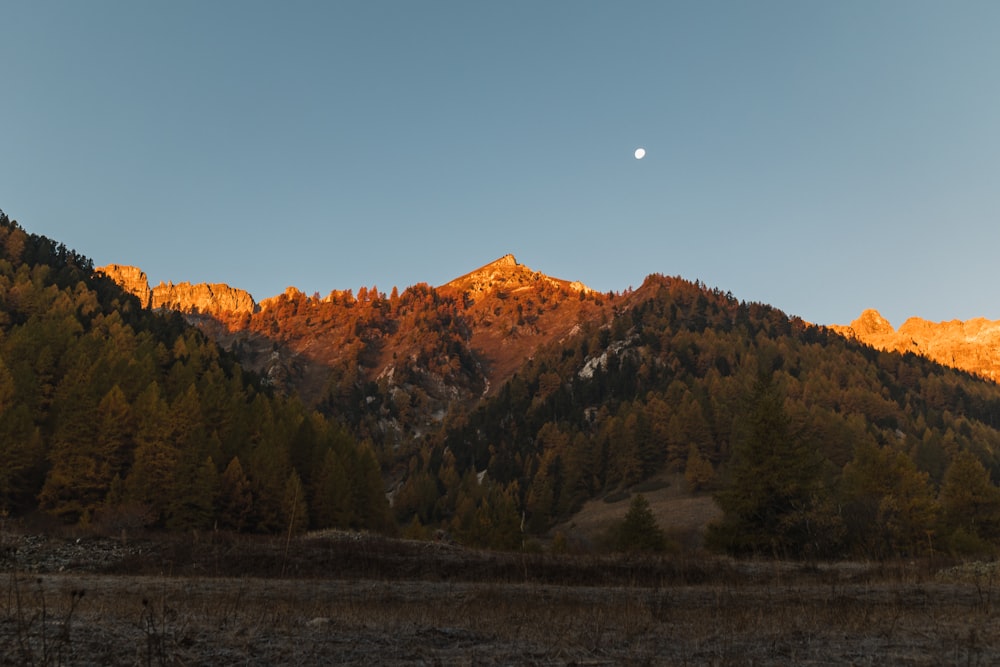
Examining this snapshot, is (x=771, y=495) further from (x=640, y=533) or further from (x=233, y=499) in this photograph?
(x=233, y=499)

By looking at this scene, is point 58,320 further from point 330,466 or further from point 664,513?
point 664,513

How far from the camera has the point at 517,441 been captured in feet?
472

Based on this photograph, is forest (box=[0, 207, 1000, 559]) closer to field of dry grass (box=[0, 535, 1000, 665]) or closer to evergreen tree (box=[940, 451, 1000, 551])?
evergreen tree (box=[940, 451, 1000, 551])

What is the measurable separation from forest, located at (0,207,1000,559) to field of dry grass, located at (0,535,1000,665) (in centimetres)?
245

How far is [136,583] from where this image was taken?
1777 cm

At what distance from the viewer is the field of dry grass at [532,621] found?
618 centimetres

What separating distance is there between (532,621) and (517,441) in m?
135

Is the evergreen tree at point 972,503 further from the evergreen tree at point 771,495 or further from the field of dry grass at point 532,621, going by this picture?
the field of dry grass at point 532,621

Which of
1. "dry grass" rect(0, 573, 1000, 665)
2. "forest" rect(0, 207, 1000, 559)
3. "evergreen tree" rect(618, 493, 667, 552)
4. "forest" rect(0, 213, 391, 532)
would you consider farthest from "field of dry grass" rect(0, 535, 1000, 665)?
"forest" rect(0, 213, 391, 532)

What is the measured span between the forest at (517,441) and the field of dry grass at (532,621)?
2452 mm

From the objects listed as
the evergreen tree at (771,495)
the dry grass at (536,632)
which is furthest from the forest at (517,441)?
the dry grass at (536,632)

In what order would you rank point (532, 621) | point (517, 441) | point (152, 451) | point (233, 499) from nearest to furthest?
point (532, 621)
point (152, 451)
point (233, 499)
point (517, 441)

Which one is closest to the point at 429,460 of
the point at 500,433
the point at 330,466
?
the point at 500,433

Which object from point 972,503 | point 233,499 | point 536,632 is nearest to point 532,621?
point 536,632
